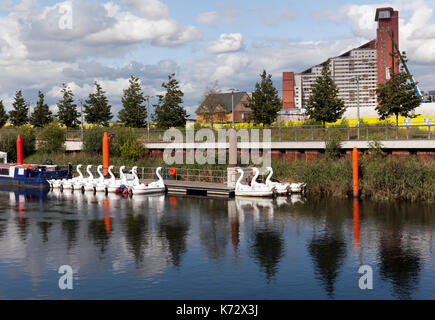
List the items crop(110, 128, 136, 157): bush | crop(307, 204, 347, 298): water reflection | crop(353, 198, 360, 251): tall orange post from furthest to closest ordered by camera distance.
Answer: crop(110, 128, 136, 157): bush, crop(353, 198, 360, 251): tall orange post, crop(307, 204, 347, 298): water reflection

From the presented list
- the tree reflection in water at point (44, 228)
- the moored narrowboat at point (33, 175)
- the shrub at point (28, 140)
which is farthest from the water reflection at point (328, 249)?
the shrub at point (28, 140)

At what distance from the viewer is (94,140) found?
64.3m

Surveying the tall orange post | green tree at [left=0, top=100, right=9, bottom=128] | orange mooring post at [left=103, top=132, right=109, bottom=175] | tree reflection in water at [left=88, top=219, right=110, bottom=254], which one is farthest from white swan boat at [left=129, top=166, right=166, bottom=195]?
green tree at [left=0, top=100, right=9, bottom=128]

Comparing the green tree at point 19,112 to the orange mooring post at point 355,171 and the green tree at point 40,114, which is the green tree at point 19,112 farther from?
the orange mooring post at point 355,171

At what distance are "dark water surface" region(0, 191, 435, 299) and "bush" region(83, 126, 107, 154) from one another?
24.5 m

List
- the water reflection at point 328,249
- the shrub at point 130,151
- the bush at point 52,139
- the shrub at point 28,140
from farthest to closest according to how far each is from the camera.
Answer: the shrub at point 28,140, the bush at point 52,139, the shrub at point 130,151, the water reflection at point 328,249

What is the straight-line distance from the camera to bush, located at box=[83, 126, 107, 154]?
211ft

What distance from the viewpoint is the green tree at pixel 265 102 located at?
68.6 metres

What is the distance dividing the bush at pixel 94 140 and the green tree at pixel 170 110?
11.9m

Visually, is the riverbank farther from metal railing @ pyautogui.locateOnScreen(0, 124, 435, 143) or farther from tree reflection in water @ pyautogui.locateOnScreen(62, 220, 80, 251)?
tree reflection in water @ pyautogui.locateOnScreen(62, 220, 80, 251)

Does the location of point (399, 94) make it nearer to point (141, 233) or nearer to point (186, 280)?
point (141, 233)
